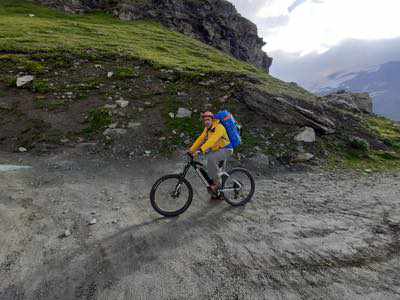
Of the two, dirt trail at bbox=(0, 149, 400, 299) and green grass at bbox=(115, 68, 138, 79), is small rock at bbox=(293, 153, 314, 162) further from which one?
green grass at bbox=(115, 68, 138, 79)

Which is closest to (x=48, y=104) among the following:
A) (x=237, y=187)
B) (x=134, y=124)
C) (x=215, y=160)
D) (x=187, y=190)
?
(x=134, y=124)

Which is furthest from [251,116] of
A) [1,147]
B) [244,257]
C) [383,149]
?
[1,147]

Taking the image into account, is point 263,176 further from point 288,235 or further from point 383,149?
point 383,149

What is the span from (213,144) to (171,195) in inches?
79.0

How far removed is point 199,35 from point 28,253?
59033 millimetres

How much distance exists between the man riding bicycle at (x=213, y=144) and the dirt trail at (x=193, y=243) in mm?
1096

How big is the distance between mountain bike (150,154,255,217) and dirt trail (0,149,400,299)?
34cm

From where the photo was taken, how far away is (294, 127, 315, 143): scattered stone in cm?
1332

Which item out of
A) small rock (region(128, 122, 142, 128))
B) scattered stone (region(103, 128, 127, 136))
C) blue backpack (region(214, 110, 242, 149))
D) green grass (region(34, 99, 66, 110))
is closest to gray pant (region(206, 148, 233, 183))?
blue backpack (region(214, 110, 242, 149))

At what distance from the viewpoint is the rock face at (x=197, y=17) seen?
1959 inches

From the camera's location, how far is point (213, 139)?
7410 millimetres

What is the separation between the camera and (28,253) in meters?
5.64

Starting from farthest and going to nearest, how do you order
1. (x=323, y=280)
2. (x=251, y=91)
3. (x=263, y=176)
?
1. (x=251, y=91)
2. (x=263, y=176)
3. (x=323, y=280)

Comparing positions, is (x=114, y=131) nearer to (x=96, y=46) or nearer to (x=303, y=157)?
(x=303, y=157)
